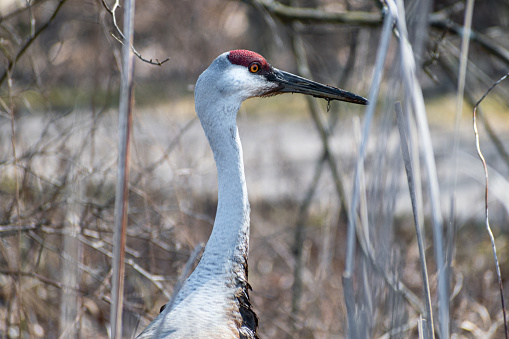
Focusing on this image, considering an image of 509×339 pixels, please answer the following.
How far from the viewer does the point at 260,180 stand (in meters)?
7.04

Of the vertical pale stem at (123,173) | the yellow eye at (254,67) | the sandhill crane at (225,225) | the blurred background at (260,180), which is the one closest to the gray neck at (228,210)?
the sandhill crane at (225,225)

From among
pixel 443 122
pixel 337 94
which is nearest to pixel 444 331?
pixel 337 94

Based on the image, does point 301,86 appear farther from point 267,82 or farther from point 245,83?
point 245,83

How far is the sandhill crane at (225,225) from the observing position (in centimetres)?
213

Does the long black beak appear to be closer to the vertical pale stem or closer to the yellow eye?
the yellow eye

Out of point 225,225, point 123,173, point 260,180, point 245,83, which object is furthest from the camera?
point 260,180

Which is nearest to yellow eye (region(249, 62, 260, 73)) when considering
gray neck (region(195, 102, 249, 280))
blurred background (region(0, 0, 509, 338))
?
gray neck (region(195, 102, 249, 280))

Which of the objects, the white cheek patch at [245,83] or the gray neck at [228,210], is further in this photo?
the white cheek patch at [245,83]

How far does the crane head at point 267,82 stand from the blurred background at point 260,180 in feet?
0.57

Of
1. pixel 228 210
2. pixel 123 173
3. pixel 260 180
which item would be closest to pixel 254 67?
pixel 228 210

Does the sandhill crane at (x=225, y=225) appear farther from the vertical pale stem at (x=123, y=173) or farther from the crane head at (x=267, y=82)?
the vertical pale stem at (x=123, y=173)

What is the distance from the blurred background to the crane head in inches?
6.8

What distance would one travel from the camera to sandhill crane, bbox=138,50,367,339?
2133 mm

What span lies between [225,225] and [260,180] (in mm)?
4798
